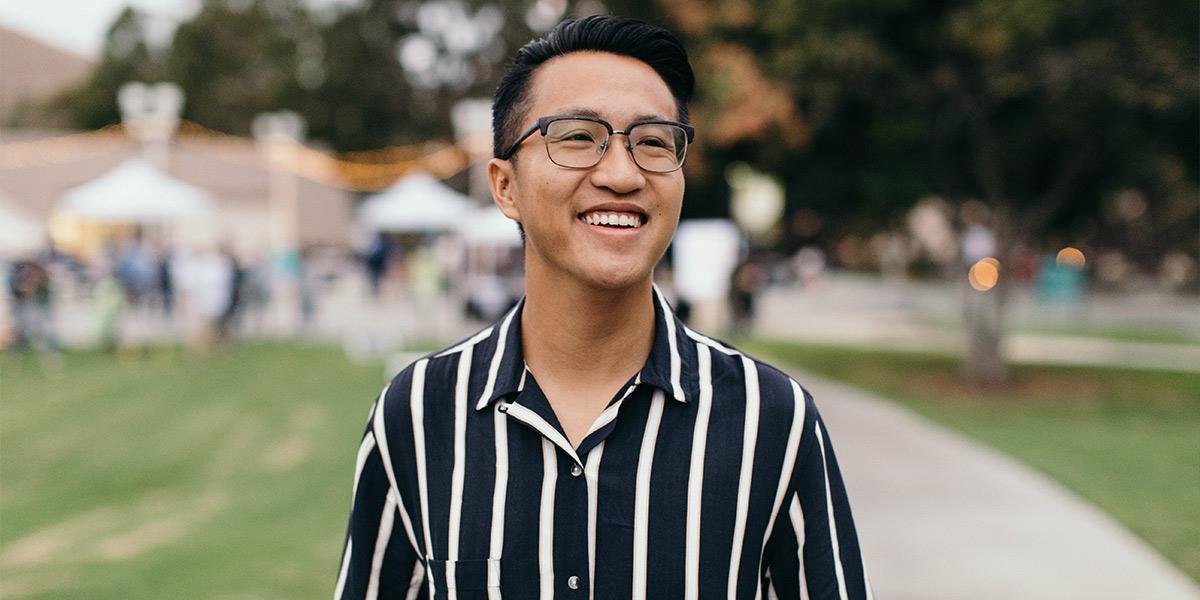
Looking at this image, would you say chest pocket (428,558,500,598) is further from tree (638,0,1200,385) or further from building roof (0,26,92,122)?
building roof (0,26,92,122)

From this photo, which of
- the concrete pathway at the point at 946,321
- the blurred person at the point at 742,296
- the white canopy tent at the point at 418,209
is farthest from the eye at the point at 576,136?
the white canopy tent at the point at 418,209

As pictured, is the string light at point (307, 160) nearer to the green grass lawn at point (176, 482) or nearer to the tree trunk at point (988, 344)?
the green grass lawn at point (176, 482)

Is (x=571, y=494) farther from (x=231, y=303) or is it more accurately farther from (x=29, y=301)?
(x=231, y=303)

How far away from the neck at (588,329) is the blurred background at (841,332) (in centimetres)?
418

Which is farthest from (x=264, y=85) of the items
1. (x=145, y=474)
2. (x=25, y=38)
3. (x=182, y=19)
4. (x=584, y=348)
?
(x=584, y=348)

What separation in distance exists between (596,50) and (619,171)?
0.20m

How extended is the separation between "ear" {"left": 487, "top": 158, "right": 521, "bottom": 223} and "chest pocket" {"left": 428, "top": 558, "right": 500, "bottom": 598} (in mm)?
527

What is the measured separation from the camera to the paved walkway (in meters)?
5.82

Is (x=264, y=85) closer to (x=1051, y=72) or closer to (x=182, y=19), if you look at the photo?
(x=182, y=19)

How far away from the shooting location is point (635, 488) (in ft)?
5.58

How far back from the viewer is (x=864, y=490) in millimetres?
7934

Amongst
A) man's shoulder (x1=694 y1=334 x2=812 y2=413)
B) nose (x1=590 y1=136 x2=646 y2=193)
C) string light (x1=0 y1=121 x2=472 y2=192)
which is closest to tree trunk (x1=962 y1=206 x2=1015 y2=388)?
man's shoulder (x1=694 y1=334 x2=812 y2=413)

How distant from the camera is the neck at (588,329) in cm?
177

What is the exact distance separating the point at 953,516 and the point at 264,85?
49.2 m
